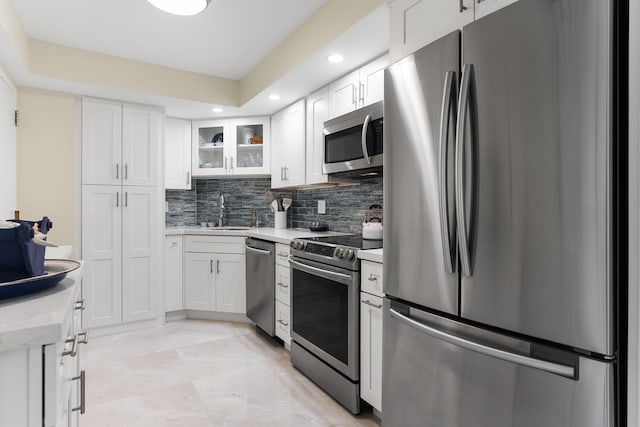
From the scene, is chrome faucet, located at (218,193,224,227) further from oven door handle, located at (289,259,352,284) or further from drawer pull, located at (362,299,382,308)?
drawer pull, located at (362,299,382,308)

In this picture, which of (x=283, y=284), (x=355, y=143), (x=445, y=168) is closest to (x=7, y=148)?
(x=283, y=284)

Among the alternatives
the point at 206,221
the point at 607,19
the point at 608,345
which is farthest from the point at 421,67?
the point at 206,221

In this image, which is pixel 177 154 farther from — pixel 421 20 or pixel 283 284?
pixel 421 20

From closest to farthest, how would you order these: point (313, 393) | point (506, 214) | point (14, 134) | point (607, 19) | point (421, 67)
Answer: point (607, 19)
point (506, 214)
point (421, 67)
point (313, 393)
point (14, 134)

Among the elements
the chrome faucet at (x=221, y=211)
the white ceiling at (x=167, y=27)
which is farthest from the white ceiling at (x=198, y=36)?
the chrome faucet at (x=221, y=211)

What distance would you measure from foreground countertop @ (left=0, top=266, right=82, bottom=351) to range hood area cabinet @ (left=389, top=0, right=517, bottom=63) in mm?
1499

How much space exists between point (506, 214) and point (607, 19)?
1.80 ft

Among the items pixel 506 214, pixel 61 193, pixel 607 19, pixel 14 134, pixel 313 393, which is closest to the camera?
pixel 607 19

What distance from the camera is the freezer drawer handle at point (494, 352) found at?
1030 mm

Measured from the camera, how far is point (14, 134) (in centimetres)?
294

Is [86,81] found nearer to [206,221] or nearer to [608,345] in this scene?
[206,221]

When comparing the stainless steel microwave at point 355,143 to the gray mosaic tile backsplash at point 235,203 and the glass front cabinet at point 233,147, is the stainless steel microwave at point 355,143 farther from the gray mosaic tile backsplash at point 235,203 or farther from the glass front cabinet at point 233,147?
the glass front cabinet at point 233,147

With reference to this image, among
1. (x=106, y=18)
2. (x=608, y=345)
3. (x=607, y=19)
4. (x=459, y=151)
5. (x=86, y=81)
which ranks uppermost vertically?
(x=106, y=18)

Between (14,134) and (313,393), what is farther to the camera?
(14,134)
